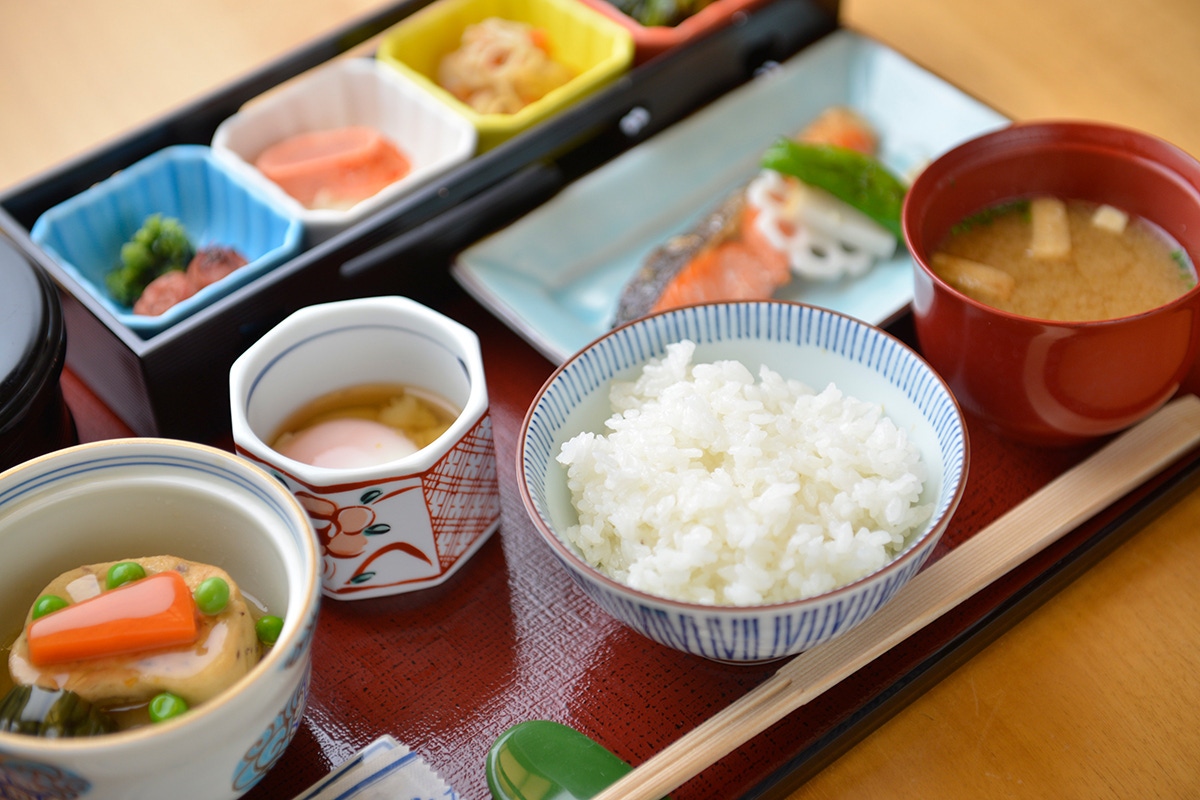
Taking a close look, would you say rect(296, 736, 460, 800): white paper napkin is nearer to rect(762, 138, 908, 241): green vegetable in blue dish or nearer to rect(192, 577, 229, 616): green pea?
rect(192, 577, 229, 616): green pea

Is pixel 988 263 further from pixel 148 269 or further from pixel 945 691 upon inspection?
pixel 148 269

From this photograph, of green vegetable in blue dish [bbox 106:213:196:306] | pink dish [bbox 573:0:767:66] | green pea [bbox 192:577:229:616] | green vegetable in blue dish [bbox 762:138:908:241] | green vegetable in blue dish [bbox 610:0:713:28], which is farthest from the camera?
green vegetable in blue dish [bbox 610:0:713:28]

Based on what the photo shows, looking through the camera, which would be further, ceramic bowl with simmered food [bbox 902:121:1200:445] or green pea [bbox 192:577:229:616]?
ceramic bowl with simmered food [bbox 902:121:1200:445]

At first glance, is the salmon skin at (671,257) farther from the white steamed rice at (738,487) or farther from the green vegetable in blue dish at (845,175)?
the white steamed rice at (738,487)

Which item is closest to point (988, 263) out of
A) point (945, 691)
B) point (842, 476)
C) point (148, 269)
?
point (842, 476)

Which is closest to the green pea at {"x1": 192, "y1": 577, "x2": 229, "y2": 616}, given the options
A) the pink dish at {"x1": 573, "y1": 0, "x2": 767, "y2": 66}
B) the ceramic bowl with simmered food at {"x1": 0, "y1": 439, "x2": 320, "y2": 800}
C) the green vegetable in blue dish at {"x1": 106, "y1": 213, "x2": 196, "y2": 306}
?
the ceramic bowl with simmered food at {"x1": 0, "y1": 439, "x2": 320, "y2": 800}

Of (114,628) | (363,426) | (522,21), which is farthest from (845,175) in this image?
(114,628)
